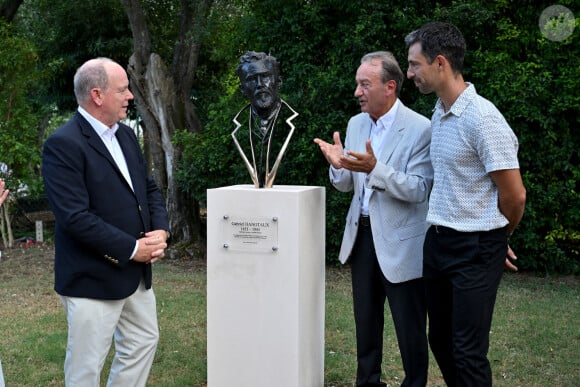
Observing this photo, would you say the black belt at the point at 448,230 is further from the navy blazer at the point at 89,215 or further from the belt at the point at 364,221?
the navy blazer at the point at 89,215

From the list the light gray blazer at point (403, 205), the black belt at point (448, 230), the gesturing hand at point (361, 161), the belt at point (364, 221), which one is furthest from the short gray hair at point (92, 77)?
the black belt at point (448, 230)

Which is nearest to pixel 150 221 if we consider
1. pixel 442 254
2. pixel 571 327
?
pixel 442 254

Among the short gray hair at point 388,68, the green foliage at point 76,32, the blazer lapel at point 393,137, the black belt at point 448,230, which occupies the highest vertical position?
the green foliage at point 76,32

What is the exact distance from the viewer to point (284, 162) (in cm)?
920

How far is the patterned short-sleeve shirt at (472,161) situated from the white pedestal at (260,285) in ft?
3.25

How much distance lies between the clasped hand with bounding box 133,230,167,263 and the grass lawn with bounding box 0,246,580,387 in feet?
5.49

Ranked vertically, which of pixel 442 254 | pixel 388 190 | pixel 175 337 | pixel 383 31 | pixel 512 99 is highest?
pixel 383 31

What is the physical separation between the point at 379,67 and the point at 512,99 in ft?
16.0

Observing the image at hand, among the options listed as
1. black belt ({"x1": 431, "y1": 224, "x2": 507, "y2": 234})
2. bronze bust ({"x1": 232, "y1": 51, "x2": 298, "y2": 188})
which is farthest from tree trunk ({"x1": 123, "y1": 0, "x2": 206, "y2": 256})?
black belt ({"x1": 431, "y1": 224, "x2": 507, "y2": 234})

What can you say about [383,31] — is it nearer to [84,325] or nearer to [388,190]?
Answer: [388,190]

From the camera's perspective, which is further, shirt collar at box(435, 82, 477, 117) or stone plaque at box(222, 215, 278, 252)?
stone plaque at box(222, 215, 278, 252)

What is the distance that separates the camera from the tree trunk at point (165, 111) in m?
10.8

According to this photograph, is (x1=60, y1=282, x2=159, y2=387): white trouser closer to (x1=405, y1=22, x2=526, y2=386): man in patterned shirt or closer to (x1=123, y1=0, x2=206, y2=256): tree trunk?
(x1=405, y1=22, x2=526, y2=386): man in patterned shirt

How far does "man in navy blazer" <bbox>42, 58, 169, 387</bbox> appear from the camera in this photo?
11.3 feet
